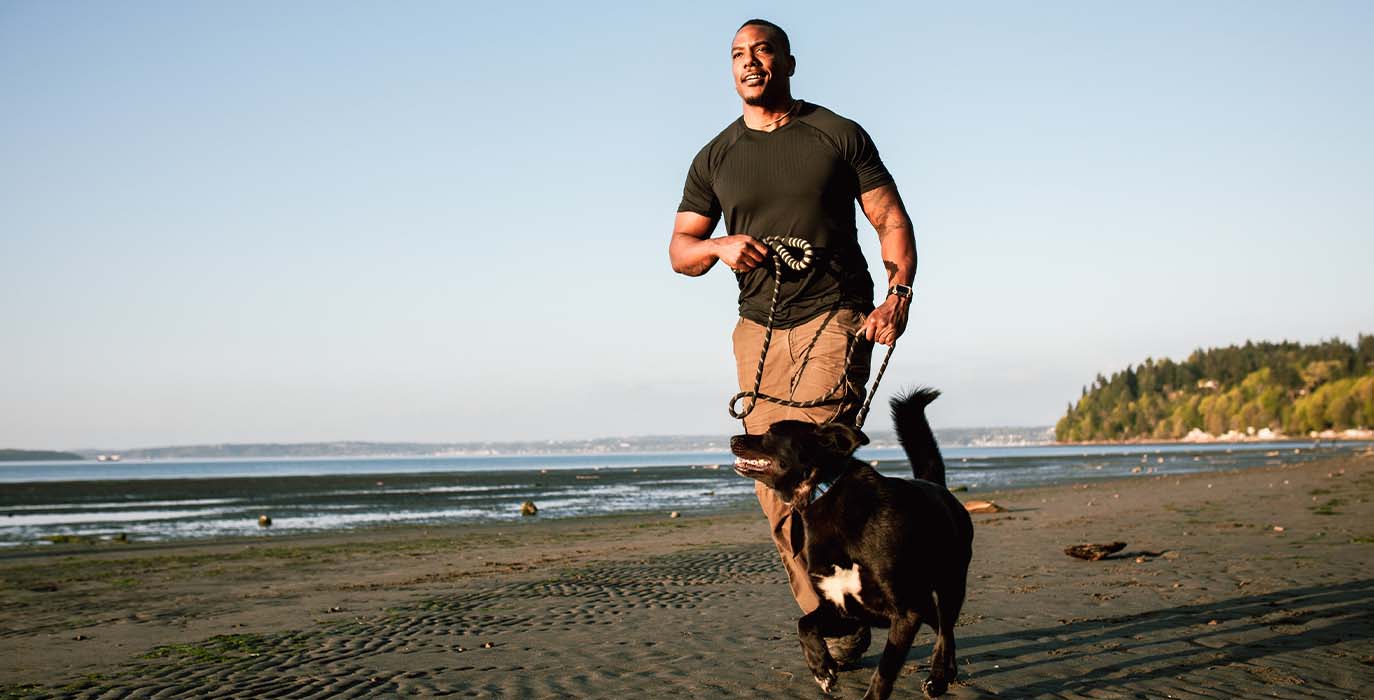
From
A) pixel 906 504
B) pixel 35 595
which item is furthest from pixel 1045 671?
pixel 35 595

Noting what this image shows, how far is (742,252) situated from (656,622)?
10.0 ft

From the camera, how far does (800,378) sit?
4.30 m

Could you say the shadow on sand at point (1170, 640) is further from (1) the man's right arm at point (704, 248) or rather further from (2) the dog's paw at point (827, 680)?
(1) the man's right arm at point (704, 248)

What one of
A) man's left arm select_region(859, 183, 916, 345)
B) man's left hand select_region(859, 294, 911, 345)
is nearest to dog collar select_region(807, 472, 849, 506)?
man's left hand select_region(859, 294, 911, 345)

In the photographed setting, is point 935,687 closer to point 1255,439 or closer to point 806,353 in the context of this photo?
point 806,353

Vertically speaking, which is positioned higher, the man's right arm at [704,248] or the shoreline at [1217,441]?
the man's right arm at [704,248]

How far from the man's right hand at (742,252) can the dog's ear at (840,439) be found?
0.71 meters

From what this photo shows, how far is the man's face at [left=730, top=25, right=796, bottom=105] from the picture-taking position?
425 centimetres

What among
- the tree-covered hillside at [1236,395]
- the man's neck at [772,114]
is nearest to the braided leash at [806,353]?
the man's neck at [772,114]

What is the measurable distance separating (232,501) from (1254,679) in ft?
99.9

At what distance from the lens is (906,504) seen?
392 centimetres

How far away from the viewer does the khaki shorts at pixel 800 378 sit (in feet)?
13.9

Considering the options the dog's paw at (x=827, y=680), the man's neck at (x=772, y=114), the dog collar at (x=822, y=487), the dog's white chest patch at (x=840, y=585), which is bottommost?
the dog's paw at (x=827, y=680)

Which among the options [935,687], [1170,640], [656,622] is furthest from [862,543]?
[656,622]
